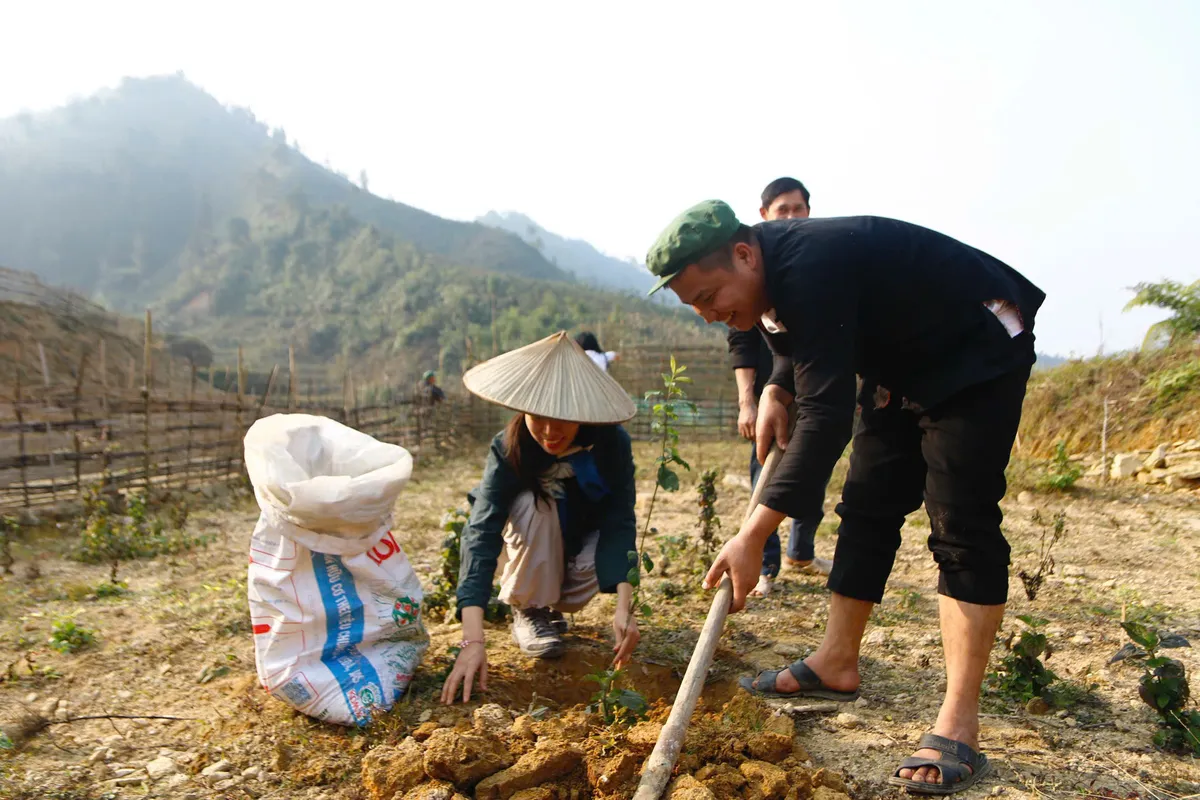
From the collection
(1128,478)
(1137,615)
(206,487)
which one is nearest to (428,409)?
(206,487)

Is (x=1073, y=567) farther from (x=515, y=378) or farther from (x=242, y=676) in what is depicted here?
(x=242, y=676)

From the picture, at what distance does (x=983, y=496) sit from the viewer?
5.43 feet

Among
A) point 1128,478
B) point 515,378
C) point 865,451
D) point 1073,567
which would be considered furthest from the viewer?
point 1128,478

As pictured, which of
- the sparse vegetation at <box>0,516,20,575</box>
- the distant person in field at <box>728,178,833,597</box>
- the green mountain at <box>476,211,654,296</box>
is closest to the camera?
the distant person in field at <box>728,178,833,597</box>

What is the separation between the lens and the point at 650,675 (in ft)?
7.41

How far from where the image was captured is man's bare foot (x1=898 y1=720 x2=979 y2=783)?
1559 mm

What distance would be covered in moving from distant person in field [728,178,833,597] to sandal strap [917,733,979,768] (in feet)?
3.32

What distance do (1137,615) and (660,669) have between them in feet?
5.72

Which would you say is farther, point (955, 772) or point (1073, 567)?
point (1073, 567)

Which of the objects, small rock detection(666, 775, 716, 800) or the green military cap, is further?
the green military cap

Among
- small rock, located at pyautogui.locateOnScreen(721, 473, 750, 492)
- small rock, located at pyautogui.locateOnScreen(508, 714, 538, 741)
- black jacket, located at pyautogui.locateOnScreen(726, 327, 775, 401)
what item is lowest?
small rock, located at pyautogui.locateOnScreen(721, 473, 750, 492)

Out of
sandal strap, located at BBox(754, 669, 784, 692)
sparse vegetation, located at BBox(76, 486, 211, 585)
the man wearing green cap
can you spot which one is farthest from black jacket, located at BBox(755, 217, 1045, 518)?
sparse vegetation, located at BBox(76, 486, 211, 585)

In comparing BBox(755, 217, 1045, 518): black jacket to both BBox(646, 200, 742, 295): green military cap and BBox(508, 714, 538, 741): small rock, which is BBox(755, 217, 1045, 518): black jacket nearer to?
BBox(646, 200, 742, 295): green military cap

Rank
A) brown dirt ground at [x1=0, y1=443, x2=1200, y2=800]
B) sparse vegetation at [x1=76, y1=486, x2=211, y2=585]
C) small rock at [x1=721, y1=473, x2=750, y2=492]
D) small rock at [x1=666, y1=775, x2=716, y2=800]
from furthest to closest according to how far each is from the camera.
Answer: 1. small rock at [x1=721, y1=473, x2=750, y2=492]
2. sparse vegetation at [x1=76, y1=486, x2=211, y2=585]
3. brown dirt ground at [x1=0, y1=443, x2=1200, y2=800]
4. small rock at [x1=666, y1=775, x2=716, y2=800]
